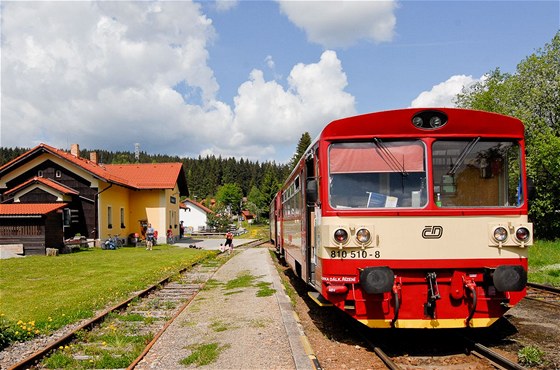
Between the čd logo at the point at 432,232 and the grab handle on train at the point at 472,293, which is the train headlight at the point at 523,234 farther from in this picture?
the čd logo at the point at 432,232

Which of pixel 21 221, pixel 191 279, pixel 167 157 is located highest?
pixel 167 157

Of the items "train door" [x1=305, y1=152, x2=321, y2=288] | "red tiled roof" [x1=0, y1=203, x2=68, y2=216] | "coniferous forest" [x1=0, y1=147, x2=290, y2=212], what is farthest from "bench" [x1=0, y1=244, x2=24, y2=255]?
"coniferous forest" [x1=0, y1=147, x2=290, y2=212]

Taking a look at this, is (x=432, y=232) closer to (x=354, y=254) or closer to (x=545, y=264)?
(x=354, y=254)

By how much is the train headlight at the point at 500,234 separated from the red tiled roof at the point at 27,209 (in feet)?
74.6

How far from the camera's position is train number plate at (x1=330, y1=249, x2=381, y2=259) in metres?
6.57

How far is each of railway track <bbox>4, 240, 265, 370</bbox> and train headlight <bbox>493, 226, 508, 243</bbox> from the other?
16.1 ft

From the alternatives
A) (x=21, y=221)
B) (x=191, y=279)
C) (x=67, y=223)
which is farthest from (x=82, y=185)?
(x=191, y=279)

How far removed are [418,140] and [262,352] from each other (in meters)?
3.54

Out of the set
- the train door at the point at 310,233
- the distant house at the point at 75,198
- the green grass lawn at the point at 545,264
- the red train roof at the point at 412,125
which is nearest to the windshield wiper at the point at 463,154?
the red train roof at the point at 412,125

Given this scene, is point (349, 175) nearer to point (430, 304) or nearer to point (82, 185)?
point (430, 304)

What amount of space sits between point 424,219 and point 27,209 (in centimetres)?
2333

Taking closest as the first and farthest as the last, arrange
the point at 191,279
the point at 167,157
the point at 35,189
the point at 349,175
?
the point at 349,175
the point at 191,279
the point at 35,189
the point at 167,157

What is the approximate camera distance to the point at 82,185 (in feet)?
102

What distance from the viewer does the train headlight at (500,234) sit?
6.64 metres
